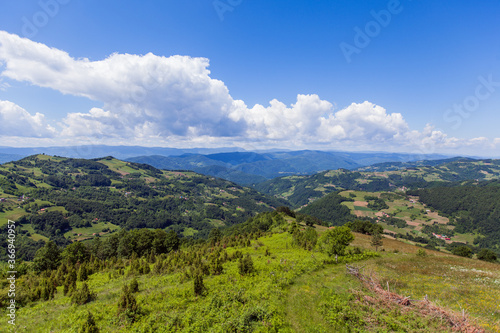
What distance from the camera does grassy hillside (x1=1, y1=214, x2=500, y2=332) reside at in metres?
15.1

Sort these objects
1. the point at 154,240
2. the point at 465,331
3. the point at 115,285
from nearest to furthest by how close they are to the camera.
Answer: the point at 465,331 < the point at 115,285 < the point at 154,240

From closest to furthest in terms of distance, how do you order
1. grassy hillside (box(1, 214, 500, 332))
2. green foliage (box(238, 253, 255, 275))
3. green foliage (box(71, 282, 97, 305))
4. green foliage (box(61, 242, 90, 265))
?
grassy hillside (box(1, 214, 500, 332)), green foliage (box(71, 282, 97, 305)), green foliage (box(238, 253, 255, 275)), green foliage (box(61, 242, 90, 265))

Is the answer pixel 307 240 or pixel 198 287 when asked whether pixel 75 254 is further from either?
pixel 307 240

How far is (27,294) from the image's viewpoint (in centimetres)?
2283

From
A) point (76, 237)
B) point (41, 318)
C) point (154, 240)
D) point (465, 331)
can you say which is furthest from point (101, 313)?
point (76, 237)

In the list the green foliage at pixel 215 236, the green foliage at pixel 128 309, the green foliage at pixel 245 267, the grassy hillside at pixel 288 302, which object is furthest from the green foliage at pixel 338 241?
the green foliage at pixel 215 236

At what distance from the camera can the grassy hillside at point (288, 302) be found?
1509cm

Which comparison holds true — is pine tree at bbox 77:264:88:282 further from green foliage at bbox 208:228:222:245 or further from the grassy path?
the grassy path

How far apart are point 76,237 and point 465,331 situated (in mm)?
261585

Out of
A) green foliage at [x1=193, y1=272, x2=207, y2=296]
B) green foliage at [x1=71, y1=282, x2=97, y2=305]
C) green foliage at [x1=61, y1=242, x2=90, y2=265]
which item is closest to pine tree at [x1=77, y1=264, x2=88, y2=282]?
green foliage at [x1=71, y1=282, x2=97, y2=305]

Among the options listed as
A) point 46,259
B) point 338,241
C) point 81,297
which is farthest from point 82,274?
point 338,241

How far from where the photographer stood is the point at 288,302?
1891 cm

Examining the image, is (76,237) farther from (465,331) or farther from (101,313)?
(465,331)

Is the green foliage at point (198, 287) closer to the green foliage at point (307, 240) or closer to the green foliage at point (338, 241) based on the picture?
the green foliage at point (338, 241)
